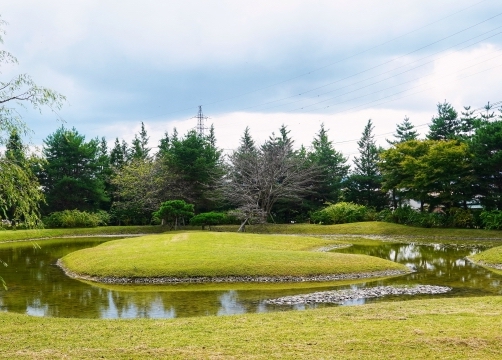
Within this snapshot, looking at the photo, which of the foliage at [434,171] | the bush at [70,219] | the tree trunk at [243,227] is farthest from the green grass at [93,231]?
the foliage at [434,171]

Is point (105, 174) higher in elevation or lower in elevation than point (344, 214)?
higher

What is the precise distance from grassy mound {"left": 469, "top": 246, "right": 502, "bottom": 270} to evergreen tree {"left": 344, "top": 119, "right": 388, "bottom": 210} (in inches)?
1140

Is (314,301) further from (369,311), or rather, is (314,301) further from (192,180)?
(192,180)

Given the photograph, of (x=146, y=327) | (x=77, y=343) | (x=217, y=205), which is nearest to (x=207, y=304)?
(x=146, y=327)

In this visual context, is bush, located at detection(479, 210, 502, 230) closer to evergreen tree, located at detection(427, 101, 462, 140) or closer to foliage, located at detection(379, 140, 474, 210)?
foliage, located at detection(379, 140, 474, 210)

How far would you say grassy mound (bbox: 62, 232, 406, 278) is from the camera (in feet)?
66.1

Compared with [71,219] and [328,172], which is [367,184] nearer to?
[328,172]

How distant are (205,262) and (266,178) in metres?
27.3

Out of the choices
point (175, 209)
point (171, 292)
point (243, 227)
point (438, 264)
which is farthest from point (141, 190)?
point (438, 264)

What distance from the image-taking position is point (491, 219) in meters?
36.6

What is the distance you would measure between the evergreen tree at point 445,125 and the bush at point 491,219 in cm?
1550

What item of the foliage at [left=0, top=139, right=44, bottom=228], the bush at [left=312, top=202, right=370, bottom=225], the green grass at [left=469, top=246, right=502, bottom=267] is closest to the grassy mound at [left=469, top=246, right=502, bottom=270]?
the green grass at [left=469, top=246, right=502, bottom=267]

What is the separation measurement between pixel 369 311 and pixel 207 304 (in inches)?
229

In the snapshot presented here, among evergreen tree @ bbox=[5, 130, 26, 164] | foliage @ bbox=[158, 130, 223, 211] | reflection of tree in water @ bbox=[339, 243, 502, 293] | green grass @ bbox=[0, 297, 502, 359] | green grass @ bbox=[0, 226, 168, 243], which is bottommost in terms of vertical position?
reflection of tree in water @ bbox=[339, 243, 502, 293]
